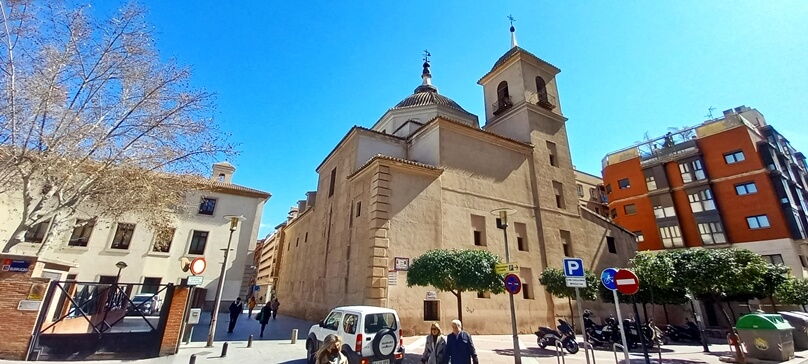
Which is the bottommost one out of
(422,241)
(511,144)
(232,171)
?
(422,241)

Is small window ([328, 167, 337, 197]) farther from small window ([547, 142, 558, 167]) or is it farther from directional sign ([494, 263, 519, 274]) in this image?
small window ([547, 142, 558, 167])

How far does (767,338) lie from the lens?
434 inches

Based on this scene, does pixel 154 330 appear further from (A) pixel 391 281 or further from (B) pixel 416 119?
(B) pixel 416 119

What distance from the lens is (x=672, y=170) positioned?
3375 cm

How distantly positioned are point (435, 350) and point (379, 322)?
2.13 metres

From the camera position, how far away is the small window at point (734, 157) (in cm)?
2981

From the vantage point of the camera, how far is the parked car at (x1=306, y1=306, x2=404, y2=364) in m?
8.00

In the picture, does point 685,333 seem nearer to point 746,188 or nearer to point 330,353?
point 330,353

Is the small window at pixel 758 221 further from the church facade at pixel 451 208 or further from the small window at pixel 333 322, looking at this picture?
the small window at pixel 333 322

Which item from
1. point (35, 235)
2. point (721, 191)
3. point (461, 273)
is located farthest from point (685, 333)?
→ point (35, 235)

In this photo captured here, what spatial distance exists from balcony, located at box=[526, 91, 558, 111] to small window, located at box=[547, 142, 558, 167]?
292 centimetres

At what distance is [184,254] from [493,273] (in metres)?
24.2

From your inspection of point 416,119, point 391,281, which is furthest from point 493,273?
point 416,119

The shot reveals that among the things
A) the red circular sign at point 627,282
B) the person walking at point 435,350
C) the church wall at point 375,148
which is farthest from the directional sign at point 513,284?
the church wall at point 375,148
